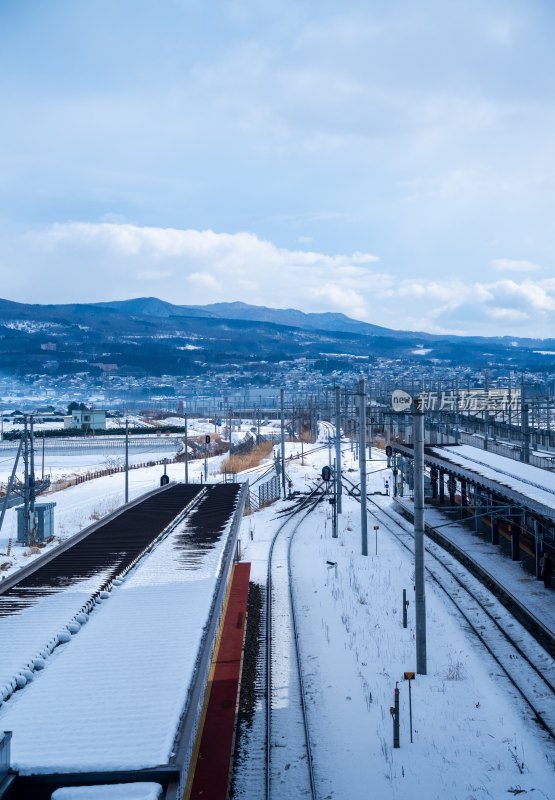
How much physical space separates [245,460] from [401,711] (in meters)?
32.0

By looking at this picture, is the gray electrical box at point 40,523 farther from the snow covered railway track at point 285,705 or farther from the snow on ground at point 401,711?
the snow on ground at point 401,711

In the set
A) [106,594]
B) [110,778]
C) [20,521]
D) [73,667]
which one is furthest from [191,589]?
[20,521]

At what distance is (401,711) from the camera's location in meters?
8.48

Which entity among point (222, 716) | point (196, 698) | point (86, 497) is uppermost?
point (196, 698)

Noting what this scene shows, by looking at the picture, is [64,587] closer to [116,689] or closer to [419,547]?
[116,689]

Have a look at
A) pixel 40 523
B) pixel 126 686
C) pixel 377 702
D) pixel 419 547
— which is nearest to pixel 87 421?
pixel 40 523

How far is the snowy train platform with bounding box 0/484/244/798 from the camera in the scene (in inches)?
211

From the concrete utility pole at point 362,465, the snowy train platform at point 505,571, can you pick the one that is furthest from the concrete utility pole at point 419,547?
the concrete utility pole at point 362,465

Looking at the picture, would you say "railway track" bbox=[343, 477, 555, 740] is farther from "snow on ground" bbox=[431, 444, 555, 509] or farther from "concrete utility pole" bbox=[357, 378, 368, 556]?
"snow on ground" bbox=[431, 444, 555, 509]

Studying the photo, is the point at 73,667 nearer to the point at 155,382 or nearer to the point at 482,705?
the point at 482,705

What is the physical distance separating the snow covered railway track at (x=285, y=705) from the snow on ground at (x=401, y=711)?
0.42 ft

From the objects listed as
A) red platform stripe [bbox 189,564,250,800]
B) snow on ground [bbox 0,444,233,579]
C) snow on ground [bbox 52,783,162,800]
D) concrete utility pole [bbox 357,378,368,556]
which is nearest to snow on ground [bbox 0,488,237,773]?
snow on ground [bbox 52,783,162,800]

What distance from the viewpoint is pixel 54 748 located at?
18.1ft

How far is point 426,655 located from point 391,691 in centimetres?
105
